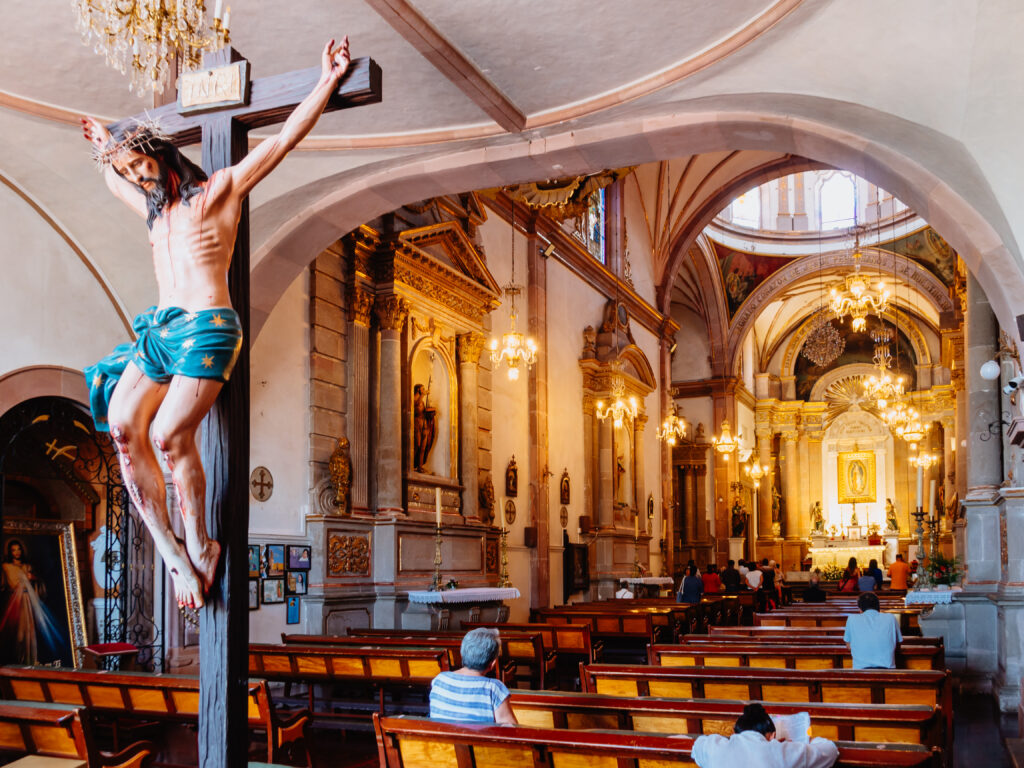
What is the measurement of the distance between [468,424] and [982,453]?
615 centimetres

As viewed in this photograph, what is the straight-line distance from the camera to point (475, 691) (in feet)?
13.5

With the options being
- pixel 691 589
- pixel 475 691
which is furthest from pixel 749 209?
pixel 475 691

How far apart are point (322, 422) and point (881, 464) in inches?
1057

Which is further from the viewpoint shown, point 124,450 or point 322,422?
point 322,422

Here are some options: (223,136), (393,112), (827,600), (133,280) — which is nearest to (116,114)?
(133,280)

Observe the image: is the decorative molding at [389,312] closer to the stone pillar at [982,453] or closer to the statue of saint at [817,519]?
the stone pillar at [982,453]

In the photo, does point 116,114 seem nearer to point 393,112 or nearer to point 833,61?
point 393,112

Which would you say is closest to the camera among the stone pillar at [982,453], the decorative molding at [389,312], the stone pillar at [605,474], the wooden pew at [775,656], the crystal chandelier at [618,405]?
the wooden pew at [775,656]

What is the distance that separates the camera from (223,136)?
2799 millimetres

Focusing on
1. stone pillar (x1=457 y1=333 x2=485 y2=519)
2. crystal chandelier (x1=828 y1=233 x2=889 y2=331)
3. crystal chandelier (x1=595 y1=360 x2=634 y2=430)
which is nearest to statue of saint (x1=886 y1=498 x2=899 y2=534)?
crystal chandelier (x1=828 y1=233 x2=889 y2=331)

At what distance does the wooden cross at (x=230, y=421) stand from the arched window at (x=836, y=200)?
27.6m

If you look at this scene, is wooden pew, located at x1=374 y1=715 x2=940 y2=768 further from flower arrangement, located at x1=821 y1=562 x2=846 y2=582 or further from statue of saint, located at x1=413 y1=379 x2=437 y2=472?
flower arrangement, located at x1=821 y1=562 x2=846 y2=582

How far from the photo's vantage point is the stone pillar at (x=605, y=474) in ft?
56.8

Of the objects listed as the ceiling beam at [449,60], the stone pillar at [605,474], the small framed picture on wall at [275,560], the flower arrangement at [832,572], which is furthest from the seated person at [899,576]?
the flower arrangement at [832,572]
